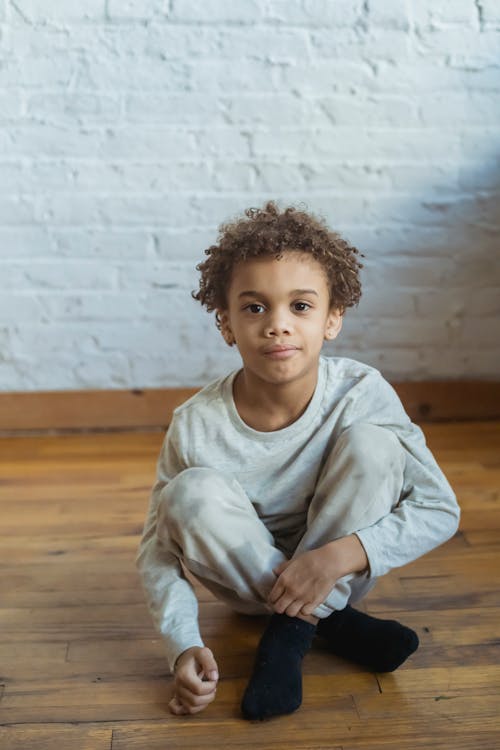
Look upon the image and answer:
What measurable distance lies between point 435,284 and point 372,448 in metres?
0.90

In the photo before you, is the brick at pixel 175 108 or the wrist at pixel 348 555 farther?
the brick at pixel 175 108

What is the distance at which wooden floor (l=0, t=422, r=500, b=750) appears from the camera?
111 centimetres

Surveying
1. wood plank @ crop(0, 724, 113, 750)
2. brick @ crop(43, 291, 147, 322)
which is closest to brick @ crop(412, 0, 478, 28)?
brick @ crop(43, 291, 147, 322)

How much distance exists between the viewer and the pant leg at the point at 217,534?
1144 millimetres

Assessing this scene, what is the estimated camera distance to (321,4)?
1787 mm

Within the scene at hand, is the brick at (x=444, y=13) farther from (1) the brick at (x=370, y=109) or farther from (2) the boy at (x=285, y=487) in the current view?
(2) the boy at (x=285, y=487)

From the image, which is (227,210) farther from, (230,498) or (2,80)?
(230,498)

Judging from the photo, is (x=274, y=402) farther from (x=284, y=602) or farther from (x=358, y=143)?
(x=358, y=143)

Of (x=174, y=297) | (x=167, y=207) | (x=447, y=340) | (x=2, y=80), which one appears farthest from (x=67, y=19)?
(x=447, y=340)

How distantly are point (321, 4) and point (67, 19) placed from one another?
49cm

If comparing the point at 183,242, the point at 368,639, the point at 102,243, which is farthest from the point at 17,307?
the point at 368,639

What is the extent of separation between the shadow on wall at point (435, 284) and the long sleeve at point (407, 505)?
0.74 meters

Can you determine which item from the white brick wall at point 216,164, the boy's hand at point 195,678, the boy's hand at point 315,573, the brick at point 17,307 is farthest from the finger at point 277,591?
the brick at point 17,307

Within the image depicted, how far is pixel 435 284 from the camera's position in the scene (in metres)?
1.98
